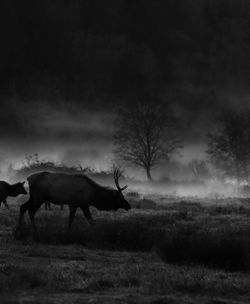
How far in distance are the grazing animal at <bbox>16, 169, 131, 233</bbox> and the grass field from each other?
1.01 m

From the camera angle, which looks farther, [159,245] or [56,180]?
[56,180]

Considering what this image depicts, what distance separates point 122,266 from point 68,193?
23.0 ft

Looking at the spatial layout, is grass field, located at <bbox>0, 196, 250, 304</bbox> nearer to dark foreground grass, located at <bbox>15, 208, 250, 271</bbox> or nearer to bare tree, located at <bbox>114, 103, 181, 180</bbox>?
dark foreground grass, located at <bbox>15, 208, 250, 271</bbox>

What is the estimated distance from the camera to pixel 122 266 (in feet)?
32.0

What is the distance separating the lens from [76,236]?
1354 centimetres

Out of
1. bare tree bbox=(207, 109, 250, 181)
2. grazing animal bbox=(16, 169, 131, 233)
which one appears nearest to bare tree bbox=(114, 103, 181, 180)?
bare tree bbox=(207, 109, 250, 181)

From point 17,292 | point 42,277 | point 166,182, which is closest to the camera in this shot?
point 17,292

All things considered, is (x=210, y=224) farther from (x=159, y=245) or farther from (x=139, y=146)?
(x=139, y=146)

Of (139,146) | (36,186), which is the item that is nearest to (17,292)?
(36,186)

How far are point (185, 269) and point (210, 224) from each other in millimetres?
7791

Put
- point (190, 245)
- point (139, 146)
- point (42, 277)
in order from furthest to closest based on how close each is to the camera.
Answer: point (139, 146)
point (190, 245)
point (42, 277)

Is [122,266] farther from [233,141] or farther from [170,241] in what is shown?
[233,141]

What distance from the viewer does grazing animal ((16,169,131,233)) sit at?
15.9 meters

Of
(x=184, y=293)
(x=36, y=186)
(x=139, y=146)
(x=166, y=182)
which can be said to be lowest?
(x=184, y=293)
